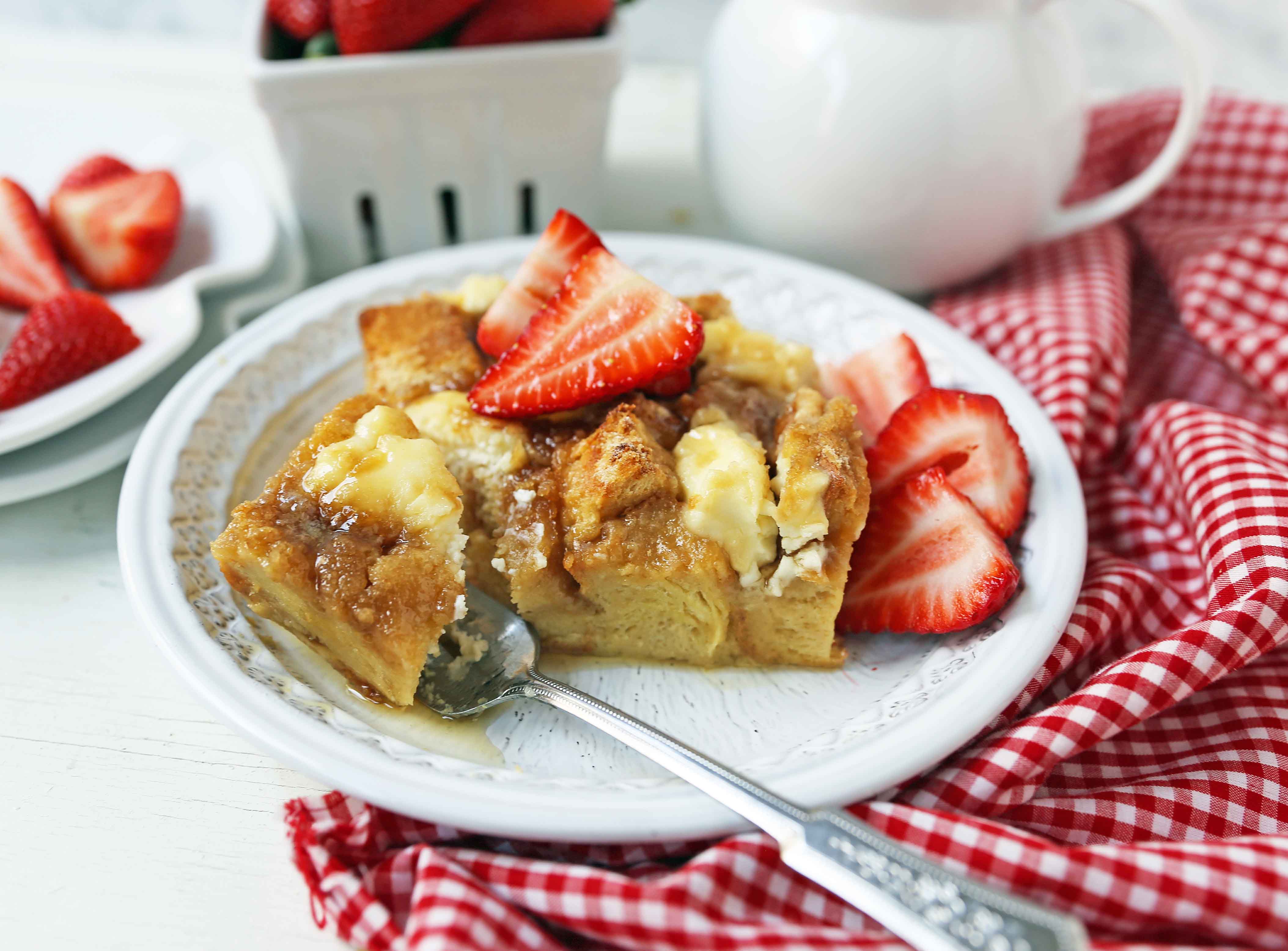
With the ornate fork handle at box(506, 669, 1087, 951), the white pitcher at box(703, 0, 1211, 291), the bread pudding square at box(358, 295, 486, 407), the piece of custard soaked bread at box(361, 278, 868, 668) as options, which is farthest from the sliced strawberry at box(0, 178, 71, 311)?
the ornate fork handle at box(506, 669, 1087, 951)

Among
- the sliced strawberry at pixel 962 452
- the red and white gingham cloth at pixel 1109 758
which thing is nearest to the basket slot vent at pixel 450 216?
the red and white gingham cloth at pixel 1109 758

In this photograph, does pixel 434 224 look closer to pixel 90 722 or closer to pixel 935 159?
pixel 935 159

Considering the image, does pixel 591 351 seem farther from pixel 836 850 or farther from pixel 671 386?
pixel 836 850

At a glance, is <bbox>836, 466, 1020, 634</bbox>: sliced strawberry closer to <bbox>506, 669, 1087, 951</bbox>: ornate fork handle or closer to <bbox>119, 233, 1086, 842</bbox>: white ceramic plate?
<bbox>119, 233, 1086, 842</bbox>: white ceramic plate

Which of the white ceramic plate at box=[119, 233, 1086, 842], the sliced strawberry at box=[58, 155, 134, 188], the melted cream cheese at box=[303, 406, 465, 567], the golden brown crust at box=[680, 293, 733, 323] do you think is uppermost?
the sliced strawberry at box=[58, 155, 134, 188]

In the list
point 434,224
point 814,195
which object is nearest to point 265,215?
point 434,224
